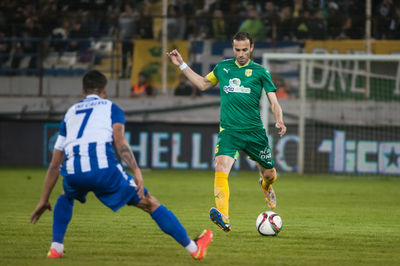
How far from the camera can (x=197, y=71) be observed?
56.3 ft

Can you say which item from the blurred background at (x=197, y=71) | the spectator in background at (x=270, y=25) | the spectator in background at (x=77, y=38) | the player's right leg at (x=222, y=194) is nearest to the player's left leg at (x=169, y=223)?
the player's right leg at (x=222, y=194)

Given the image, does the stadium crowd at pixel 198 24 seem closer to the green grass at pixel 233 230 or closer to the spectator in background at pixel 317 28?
the spectator in background at pixel 317 28

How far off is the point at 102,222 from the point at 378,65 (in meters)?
9.90

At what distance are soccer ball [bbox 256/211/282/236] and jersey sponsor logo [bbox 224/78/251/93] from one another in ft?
4.66

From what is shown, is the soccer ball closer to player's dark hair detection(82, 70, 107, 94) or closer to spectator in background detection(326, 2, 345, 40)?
player's dark hair detection(82, 70, 107, 94)

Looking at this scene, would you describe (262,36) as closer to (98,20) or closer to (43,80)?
(98,20)

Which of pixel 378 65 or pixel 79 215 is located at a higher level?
pixel 378 65

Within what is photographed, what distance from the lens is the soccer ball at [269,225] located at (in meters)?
7.48

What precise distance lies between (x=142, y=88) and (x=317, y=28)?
446 centimetres

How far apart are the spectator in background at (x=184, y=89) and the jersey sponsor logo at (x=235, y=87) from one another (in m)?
9.41

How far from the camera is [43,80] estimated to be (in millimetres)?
17875

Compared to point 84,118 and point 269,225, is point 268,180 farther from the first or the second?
point 84,118

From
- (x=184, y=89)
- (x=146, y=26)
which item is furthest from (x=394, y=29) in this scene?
(x=146, y=26)

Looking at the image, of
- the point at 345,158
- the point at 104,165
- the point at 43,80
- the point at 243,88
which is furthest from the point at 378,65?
the point at 104,165
